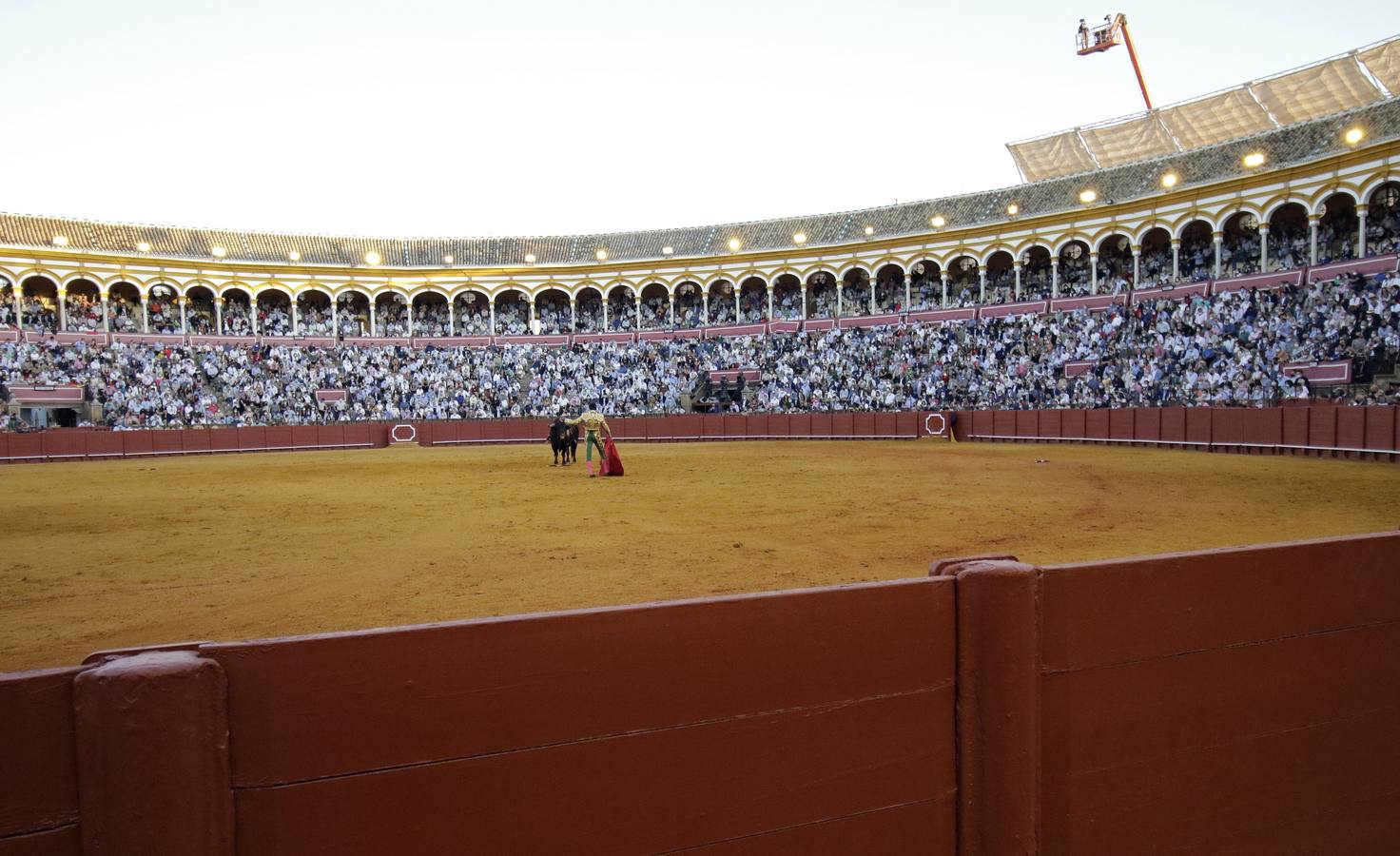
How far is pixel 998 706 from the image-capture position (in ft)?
6.20

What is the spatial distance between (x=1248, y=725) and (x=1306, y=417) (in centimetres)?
2081

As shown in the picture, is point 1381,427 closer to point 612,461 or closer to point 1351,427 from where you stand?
point 1351,427

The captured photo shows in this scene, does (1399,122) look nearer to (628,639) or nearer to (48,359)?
(628,639)

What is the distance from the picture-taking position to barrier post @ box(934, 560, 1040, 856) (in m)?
1.86

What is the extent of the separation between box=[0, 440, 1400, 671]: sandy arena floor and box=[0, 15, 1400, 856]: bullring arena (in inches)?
3.0

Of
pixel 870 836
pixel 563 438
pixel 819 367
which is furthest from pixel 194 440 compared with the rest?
pixel 870 836

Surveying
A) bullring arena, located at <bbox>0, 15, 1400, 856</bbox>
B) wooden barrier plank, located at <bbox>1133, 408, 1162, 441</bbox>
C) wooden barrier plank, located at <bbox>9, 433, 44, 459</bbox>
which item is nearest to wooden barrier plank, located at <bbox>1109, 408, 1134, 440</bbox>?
wooden barrier plank, located at <bbox>1133, 408, 1162, 441</bbox>

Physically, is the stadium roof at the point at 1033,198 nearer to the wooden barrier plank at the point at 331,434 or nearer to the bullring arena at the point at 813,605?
the bullring arena at the point at 813,605

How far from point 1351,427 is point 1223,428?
351 cm

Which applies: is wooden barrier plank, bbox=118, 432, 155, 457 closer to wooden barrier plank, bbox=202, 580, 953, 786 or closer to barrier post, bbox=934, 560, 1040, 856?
wooden barrier plank, bbox=202, 580, 953, 786

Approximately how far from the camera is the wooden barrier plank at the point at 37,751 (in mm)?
1186

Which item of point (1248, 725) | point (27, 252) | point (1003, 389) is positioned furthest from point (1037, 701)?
point (27, 252)

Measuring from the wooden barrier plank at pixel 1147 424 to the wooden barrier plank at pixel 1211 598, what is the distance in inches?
918

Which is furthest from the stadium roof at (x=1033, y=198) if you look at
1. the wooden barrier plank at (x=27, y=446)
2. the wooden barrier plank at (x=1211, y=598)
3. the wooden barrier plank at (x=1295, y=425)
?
the wooden barrier plank at (x=1211, y=598)
